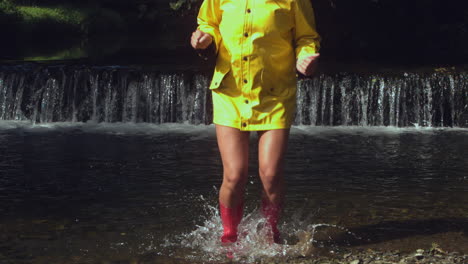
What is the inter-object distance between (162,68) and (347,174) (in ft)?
24.4

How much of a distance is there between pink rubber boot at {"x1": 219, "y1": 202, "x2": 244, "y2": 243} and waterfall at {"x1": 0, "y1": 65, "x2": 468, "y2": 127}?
8.64m

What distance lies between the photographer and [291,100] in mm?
5320

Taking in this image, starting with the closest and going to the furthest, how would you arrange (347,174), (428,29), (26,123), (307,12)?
1. (307,12)
2. (347,174)
3. (26,123)
4. (428,29)

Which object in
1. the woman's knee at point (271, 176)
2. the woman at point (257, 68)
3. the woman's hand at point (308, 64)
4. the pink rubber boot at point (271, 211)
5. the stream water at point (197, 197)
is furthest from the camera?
the stream water at point (197, 197)

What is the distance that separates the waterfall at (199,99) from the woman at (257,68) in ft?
29.0

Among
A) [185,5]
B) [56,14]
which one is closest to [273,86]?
[185,5]

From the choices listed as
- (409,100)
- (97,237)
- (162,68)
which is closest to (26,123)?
(162,68)

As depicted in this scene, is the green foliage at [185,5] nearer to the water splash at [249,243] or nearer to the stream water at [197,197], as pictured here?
the stream water at [197,197]

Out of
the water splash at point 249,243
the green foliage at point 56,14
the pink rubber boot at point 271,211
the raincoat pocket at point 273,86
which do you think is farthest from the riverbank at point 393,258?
the green foliage at point 56,14

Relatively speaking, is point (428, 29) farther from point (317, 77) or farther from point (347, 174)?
point (347, 174)

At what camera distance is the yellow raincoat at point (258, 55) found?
5.17m

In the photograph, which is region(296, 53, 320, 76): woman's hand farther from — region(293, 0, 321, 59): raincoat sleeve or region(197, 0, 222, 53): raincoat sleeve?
region(197, 0, 222, 53): raincoat sleeve

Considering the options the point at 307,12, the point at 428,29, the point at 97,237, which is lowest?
the point at 97,237

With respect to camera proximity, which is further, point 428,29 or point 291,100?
point 428,29
